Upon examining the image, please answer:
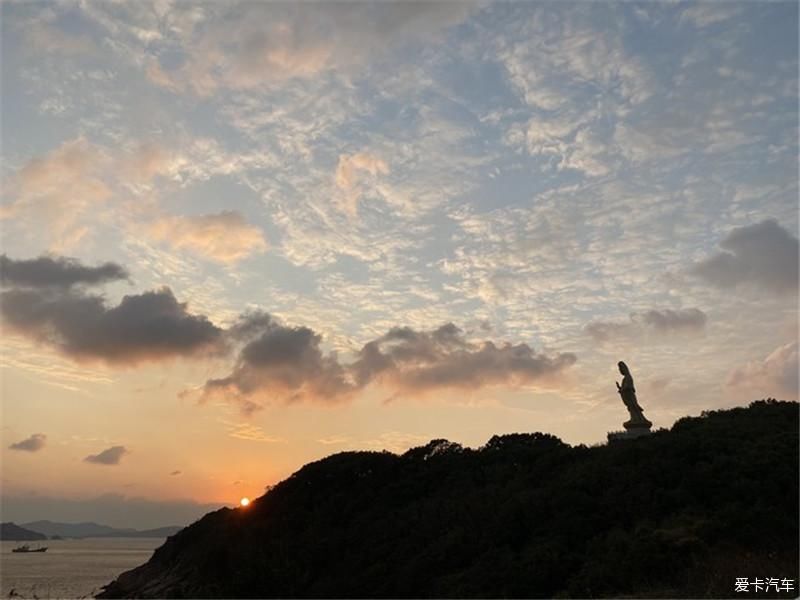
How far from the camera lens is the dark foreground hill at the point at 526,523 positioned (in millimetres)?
18125

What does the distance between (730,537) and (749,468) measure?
4604 mm

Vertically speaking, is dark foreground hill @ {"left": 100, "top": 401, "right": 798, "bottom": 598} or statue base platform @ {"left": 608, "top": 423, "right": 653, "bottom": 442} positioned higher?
statue base platform @ {"left": 608, "top": 423, "right": 653, "bottom": 442}

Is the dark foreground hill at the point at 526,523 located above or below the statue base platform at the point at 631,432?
below

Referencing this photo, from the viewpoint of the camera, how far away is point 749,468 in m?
22.4

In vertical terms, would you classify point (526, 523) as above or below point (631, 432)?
below

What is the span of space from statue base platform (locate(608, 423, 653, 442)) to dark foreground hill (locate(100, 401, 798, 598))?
1.41 metres

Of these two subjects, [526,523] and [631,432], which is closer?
[526,523]

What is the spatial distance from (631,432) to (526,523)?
1138 cm

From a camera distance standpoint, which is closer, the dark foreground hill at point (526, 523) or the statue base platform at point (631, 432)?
the dark foreground hill at point (526, 523)

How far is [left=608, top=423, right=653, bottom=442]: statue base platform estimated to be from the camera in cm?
3156

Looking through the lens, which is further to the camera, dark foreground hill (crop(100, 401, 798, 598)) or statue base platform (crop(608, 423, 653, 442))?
statue base platform (crop(608, 423, 653, 442))

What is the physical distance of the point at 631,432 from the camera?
31922 mm

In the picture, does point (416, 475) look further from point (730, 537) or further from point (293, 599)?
point (730, 537)

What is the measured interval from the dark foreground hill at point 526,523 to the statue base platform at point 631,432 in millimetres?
1415
